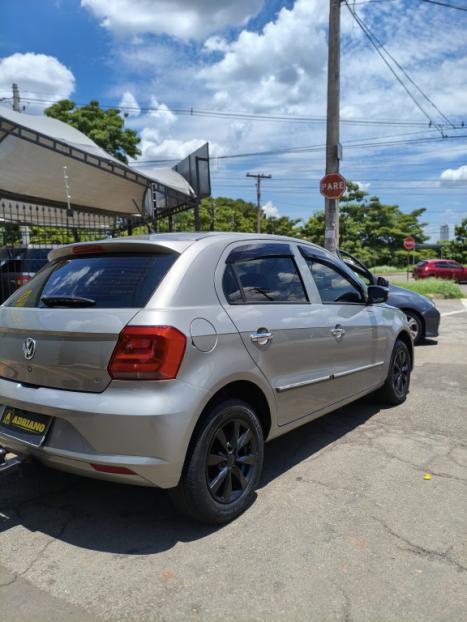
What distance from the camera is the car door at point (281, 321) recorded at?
3174mm

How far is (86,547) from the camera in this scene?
9.06 ft

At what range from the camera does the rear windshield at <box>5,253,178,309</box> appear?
9.30 ft

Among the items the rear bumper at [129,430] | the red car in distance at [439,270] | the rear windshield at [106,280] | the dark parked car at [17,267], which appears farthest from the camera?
the red car in distance at [439,270]

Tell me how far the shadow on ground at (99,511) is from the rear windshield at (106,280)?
1087mm

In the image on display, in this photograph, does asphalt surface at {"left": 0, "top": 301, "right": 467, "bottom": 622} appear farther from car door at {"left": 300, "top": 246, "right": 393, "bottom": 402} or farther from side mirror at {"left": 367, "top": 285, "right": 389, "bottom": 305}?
side mirror at {"left": 367, "top": 285, "right": 389, "bottom": 305}

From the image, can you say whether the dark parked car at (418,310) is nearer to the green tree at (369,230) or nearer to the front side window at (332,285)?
the front side window at (332,285)

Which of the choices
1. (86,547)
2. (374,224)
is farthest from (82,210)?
(374,224)

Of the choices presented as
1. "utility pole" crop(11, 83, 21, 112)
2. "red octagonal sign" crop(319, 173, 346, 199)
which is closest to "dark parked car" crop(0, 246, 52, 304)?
"red octagonal sign" crop(319, 173, 346, 199)

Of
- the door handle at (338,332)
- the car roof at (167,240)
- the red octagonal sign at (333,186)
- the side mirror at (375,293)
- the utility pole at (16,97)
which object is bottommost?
the door handle at (338,332)

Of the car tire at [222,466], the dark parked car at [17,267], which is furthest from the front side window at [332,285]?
the dark parked car at [17,267]

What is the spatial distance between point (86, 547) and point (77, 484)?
2.71 ft

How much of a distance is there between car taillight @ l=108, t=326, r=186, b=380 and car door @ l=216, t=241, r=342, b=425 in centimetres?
55

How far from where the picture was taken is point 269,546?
273 centimetres

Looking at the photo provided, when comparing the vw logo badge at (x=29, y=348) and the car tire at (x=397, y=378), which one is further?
the car tire at (x=397, y=378)
